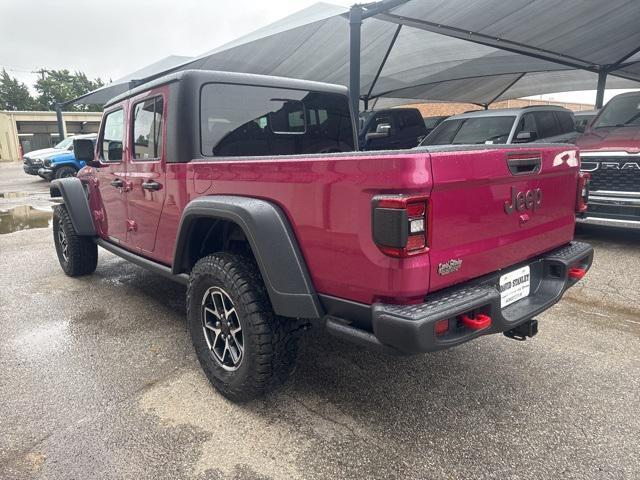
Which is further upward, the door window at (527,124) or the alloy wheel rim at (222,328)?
the door window at (527,124)

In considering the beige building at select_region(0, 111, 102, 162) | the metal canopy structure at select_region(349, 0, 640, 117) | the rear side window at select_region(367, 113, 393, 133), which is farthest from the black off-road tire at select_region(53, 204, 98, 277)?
the beige building at select_region(0, 111, 102, 162)

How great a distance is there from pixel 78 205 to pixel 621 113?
7.13 m

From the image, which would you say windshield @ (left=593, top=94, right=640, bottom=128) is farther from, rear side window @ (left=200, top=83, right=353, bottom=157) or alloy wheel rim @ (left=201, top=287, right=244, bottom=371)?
alloy wheel rim @ (left=201, top=287, right=244, bottom=371)

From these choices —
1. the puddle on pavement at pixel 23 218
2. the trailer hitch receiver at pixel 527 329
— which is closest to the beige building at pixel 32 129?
the puddle on pavement at pixel 23 218

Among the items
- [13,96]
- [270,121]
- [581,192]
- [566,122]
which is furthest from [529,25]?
[13,96]

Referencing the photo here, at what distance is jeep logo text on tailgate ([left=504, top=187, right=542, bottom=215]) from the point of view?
2.15 metres

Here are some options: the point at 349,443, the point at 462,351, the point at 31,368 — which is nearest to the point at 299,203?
the point at 349,443

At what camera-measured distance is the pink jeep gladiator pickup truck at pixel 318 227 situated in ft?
5.86

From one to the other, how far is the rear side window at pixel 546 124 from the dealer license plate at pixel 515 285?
5.70 meters

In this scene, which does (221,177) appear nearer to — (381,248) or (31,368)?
(381,248)

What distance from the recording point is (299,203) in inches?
81.1

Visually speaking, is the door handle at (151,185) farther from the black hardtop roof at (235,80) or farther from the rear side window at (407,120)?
the rear side window at (407,120)

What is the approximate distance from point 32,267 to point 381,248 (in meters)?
5.28

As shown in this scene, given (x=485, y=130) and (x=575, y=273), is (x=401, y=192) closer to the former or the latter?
(x=575, y=273)
